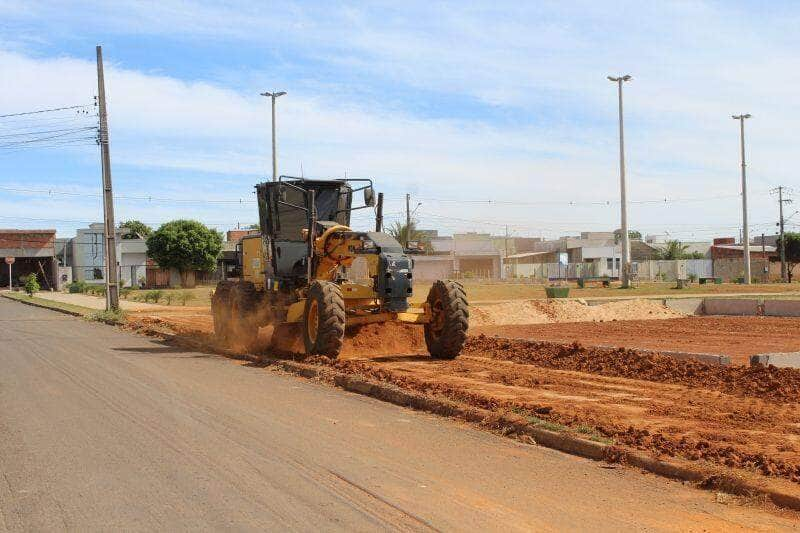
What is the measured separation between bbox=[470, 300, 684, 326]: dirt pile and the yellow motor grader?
446 inches

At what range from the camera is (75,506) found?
642 cm

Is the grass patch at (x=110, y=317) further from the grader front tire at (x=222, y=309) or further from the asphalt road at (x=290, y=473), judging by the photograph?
the asphalt road at (x=290, y=473)

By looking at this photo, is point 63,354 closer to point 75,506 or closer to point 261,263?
point 261,263

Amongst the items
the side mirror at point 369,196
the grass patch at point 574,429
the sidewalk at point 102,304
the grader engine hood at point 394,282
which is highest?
the side mirror at point 369,196

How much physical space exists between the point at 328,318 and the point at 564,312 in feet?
55.7

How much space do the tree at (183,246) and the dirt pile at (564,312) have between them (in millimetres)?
46339

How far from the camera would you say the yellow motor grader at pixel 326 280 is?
1557 centimetres

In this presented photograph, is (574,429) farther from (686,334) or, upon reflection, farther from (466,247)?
(466,247)

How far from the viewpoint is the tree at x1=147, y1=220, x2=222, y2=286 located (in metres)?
71.9

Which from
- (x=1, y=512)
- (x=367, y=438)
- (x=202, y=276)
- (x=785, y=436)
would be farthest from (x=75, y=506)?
(x=202, y=276)

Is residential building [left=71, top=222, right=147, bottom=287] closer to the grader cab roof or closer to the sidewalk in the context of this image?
the sidewalk

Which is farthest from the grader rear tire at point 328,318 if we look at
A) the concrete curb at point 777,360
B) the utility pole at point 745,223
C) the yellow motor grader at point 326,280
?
the utility pole at point 745,223

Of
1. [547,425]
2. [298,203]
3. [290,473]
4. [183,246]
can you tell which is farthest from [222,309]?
[183,246]

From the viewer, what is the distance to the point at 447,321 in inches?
623
